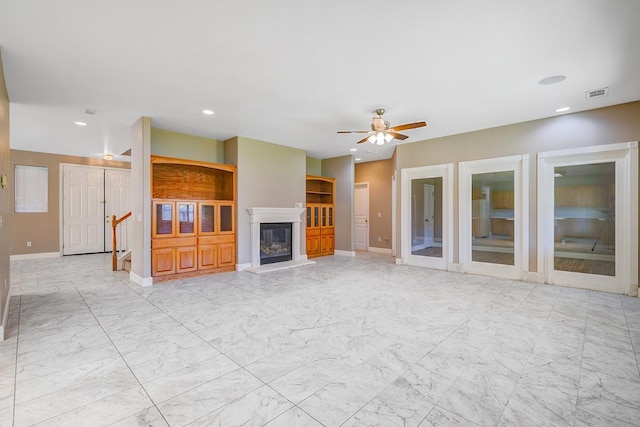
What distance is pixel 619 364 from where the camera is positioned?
2373 mm

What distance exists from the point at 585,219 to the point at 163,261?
7.15m

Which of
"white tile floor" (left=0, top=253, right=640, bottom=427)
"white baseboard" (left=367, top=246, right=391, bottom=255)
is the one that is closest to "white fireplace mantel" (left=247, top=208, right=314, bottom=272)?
"white tile floor" (left=0, top=253, right=640, bottom=427)

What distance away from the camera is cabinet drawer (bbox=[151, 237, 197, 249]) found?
202 inches

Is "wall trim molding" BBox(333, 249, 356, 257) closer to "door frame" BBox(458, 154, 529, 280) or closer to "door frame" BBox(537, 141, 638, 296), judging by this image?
"door frame" BBox(458, 154, 529, 280)

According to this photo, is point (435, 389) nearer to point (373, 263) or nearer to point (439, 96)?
point (439, 96)

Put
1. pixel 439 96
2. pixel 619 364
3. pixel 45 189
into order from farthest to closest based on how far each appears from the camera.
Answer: pixel 45 189 < pixel 439 96 < pixel 619 364

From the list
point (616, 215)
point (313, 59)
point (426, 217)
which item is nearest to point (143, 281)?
point (313, 59)

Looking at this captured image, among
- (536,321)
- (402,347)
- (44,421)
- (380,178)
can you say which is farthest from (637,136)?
(44,421)

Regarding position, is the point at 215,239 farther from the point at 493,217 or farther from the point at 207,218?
the point at 493,217

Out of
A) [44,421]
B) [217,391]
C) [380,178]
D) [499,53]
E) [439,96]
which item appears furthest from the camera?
[380,178]

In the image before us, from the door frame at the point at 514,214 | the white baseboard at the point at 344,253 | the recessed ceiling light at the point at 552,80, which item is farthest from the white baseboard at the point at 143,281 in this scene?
the recessed ceiling light at the point at 552,80

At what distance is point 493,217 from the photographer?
5586mm

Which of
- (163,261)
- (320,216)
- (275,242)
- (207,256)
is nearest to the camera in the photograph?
(163,261)

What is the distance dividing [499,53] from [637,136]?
10.2 ft
